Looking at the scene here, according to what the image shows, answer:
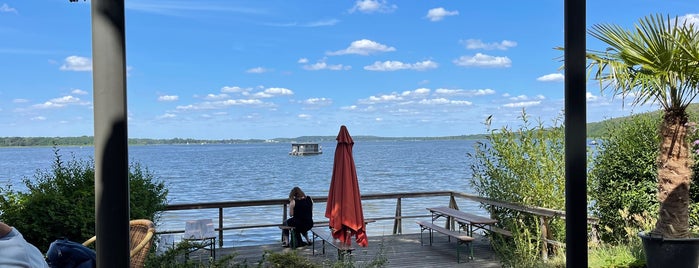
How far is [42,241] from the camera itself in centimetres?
521

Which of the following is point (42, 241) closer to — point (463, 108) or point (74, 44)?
point (463, 108)

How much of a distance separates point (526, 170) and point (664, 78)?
2534 millimetres

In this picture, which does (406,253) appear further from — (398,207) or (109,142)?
(109,142)

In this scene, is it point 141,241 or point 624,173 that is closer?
point 141,241

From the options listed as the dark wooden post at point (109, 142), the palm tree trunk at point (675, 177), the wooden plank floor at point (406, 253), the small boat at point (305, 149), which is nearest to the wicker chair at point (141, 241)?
the dark wooden post at point (109, 142)

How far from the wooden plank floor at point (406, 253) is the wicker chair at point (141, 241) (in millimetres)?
2316

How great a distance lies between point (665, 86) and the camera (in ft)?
14.4

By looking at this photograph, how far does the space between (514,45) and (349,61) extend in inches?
603

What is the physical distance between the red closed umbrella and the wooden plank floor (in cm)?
33

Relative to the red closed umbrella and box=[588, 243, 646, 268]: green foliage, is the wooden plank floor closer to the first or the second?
the red closed umbrella

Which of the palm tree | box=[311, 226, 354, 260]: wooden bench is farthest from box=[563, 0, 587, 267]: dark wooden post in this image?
box=[311, 226, 354, 260]: wooden bench

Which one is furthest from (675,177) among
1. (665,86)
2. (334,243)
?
(334,243)

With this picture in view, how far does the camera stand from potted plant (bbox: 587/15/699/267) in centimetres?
423

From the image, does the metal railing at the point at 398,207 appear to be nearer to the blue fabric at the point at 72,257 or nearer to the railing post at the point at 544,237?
the railing post at the point at 544,237
